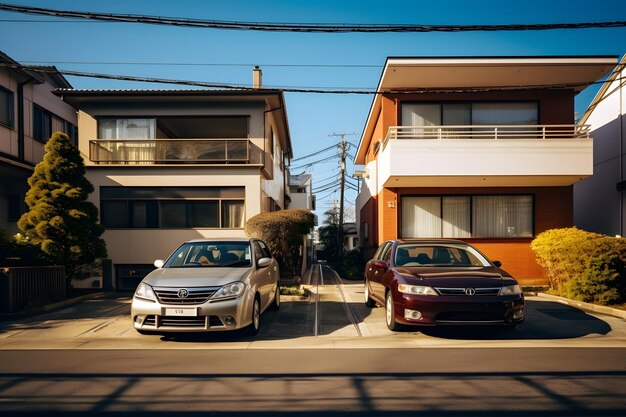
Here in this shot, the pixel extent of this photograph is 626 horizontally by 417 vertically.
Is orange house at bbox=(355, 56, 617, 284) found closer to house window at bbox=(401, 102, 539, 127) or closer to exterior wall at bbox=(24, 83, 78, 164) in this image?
house window at bbox=(401, 102, 539, 127)

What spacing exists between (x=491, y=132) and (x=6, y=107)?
16.7 metres

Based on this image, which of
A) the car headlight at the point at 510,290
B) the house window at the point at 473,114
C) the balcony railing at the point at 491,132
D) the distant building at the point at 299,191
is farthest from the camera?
the distant building at the point at 299,191

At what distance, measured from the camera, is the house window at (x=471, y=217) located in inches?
597

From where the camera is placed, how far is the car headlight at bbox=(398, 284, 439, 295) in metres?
6.98

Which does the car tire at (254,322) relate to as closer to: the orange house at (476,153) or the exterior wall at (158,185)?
the orange house at (476,153)

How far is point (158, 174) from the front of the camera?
15445mm

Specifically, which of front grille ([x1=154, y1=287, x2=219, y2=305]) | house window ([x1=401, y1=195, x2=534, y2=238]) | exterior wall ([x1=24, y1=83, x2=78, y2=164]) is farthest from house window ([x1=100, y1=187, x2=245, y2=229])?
front grille ([x1=154, y1=287, x2=219, y2=305])

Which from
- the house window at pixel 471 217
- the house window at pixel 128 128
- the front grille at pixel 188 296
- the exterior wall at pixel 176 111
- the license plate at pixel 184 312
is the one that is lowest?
the license plate at pixel 184 312

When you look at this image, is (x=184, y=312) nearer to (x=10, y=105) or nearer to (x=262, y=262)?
(x=262, y=262)

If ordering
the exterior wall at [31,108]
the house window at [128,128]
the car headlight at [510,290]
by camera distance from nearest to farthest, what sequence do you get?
the car headlight at [510,290]
the house window at [128,128]
the exterior wall at [31,108]

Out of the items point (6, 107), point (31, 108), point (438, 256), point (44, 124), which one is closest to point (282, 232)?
point (438, 256)

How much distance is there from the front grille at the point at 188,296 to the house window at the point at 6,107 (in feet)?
40.6

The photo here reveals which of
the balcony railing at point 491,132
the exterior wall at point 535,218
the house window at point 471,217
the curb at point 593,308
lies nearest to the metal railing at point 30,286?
the exterior wall at point 535,218

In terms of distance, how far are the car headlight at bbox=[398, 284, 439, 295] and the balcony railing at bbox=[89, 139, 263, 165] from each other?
31.9 ft
